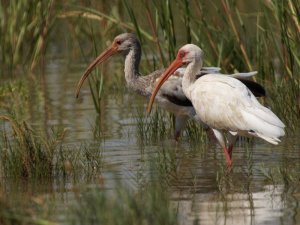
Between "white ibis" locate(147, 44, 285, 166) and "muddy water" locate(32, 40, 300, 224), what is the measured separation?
265 millimetres

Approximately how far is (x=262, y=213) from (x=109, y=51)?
456cm

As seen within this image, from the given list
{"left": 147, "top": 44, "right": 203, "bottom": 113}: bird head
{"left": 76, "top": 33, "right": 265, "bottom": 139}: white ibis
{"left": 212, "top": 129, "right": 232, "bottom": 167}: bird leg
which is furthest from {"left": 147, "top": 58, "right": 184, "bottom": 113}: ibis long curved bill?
{"left": 212, "top": 129, "right": 232, "bottom": 167}: bird leg

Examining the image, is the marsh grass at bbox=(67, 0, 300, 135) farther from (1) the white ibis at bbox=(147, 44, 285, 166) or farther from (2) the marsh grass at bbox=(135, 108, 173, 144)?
(1) the white ibis at bbox=(147, 44, 285, 166)

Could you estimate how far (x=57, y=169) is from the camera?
7.86m

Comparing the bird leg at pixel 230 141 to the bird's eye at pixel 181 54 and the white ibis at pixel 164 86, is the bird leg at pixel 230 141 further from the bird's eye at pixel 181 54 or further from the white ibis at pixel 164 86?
the bird's eye at pixel 181 54

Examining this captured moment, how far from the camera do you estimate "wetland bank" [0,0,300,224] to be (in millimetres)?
6203

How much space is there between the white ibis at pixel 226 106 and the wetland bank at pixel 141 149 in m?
0.27

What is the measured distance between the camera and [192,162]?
8.70 m

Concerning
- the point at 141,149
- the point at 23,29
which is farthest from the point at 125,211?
the point at 23,29

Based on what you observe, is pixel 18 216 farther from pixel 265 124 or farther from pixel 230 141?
pixel 230 141

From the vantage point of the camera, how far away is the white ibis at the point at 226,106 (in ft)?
25.4

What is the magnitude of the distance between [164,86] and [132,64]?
33.4 inches

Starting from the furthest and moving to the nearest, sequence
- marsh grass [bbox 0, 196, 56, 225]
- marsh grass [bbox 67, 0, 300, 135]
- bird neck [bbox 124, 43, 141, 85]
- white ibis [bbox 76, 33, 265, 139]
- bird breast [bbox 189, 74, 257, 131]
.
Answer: bird neck [bbox 124, 43, 141, 85]
white ibis [bbox 76, 33, 265, 139]
marsh grass [bbox 67, 0, 300, 135]
bird breast [bbox 189, 74, 257, 131]
marsh grass [bbox 0, 196, 56, 225]

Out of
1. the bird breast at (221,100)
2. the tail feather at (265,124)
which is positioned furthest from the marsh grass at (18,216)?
the bird breast at (221,100)
